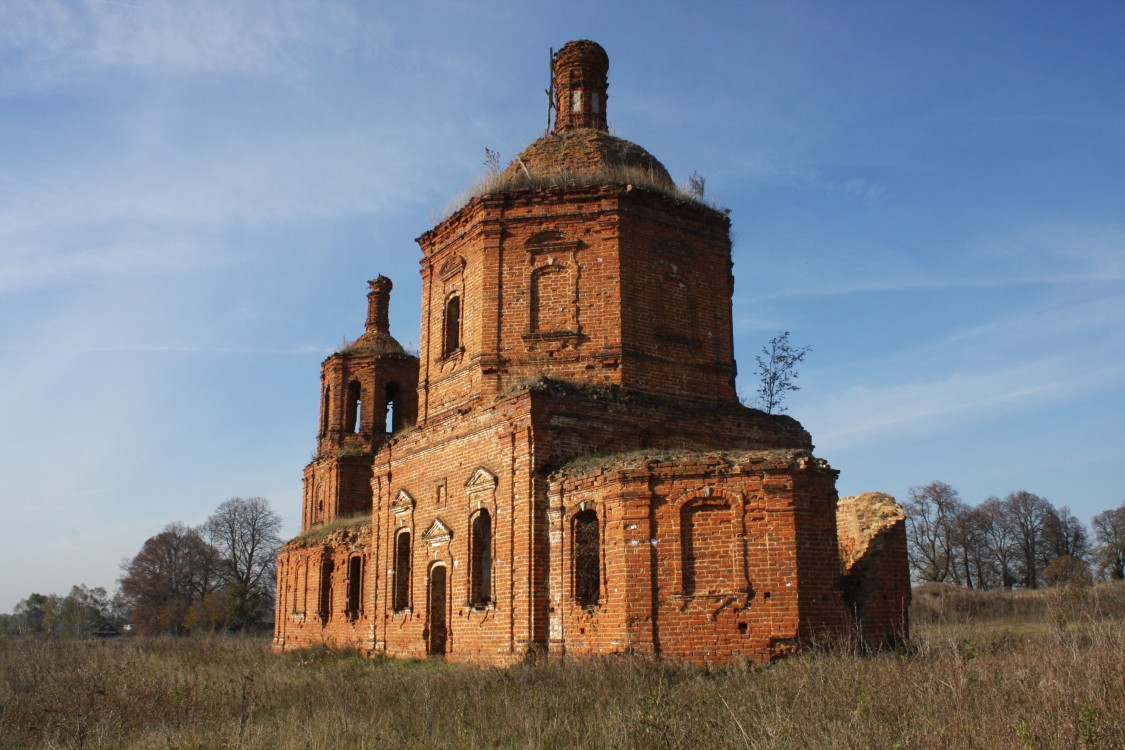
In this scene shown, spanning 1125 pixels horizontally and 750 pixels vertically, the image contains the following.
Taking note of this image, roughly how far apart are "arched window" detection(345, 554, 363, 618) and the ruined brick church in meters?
0.87

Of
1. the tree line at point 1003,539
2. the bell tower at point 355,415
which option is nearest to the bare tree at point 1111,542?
the tree line at point 1003,539

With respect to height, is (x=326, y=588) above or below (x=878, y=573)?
below

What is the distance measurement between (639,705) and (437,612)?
27.6 ft

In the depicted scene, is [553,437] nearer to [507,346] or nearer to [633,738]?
[507,346]

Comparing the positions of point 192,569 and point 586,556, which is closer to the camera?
point 586,556

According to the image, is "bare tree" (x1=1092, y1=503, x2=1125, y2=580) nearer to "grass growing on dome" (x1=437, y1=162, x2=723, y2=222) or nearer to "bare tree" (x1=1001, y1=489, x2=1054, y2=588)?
"bare tree" (x1=1001, y1=489, x2=1054, y2=588)

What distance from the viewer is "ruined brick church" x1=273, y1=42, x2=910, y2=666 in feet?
37.2

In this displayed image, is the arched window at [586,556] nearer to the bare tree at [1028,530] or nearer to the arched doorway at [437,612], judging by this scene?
the arched doorway at [437,612]

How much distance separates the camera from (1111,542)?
47812mm

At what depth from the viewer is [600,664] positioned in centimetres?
1044

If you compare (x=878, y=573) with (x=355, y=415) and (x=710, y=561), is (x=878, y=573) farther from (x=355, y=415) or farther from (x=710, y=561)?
(x=355, y=415)

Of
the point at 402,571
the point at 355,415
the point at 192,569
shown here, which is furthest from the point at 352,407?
the point at 192,569

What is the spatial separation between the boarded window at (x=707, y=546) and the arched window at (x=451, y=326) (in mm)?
6513

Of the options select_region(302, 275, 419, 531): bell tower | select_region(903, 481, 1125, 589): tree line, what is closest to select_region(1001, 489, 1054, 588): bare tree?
select_region(903, 481, 1125, 589): tree line
